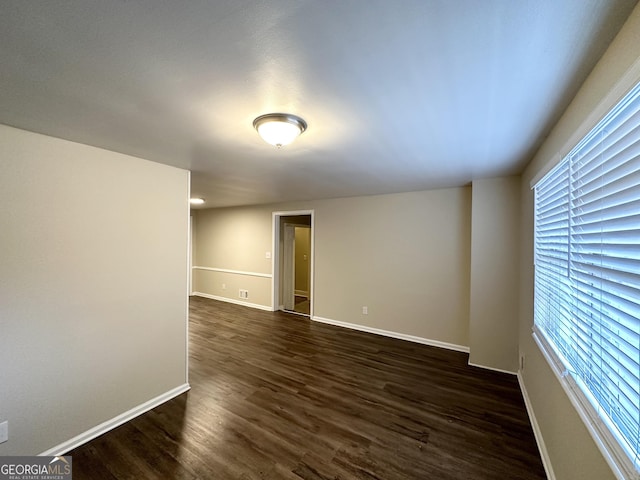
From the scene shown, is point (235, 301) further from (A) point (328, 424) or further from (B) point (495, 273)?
(B) point (495, 273)

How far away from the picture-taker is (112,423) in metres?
2.11

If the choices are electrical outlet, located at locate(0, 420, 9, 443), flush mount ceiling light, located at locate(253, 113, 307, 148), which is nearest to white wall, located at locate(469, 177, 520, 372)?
flush mount ceiling light, located at locate(253, 113, 307, 148)

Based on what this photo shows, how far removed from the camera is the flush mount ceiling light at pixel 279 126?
Answer: 153 cm

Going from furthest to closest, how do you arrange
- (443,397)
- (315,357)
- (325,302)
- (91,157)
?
1. (325,302)
2. (315,357)
3. (443,397)
4. (91,157)

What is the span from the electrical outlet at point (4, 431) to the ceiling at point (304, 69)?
1917 millimetres

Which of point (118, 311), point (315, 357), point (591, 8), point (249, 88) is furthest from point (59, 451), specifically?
point (591, 8)

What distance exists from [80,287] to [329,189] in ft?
9.78

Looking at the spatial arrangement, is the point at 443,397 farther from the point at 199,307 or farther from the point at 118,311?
the point at 199,307

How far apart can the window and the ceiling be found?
0.37 metres

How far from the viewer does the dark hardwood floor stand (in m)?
1.74

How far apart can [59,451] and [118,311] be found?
98 centimetres

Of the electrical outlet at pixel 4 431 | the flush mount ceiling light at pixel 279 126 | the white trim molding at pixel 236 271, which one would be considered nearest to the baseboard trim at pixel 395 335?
the white trim molding at pixel 236 271

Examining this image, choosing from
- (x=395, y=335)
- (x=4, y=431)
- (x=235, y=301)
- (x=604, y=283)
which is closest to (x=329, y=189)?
(x=395, y=335)

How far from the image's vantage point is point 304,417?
2244mm
